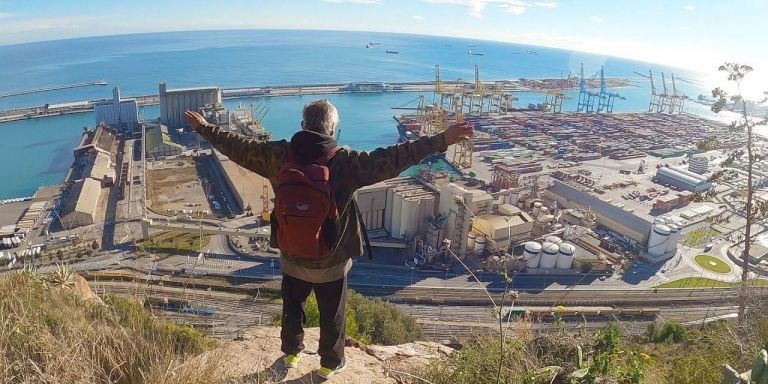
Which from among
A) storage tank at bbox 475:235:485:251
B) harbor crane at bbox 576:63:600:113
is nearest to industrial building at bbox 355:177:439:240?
storage tank at bbox 475:235:485:251

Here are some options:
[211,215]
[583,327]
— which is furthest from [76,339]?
[211,215]

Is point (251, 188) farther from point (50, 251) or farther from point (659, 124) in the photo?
point (659, 124)

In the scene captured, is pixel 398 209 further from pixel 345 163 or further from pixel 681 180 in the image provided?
pixel 681 180

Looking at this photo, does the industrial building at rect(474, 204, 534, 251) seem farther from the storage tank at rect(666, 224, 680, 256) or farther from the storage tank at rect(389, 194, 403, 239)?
the storage tank at rect(666, 224, 680, 256)

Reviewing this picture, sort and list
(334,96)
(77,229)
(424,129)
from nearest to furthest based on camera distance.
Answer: (77,229), (424,129), (334,96)

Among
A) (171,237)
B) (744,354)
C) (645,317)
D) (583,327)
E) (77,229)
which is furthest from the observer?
(77,229)

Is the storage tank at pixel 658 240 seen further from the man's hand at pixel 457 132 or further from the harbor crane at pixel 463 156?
the man's hand at pixel 457 132

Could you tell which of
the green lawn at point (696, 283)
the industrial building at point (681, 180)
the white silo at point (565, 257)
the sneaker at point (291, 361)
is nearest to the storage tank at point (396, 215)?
the white silo at point (565, 257)

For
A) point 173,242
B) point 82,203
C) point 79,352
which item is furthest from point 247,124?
point 79,352
